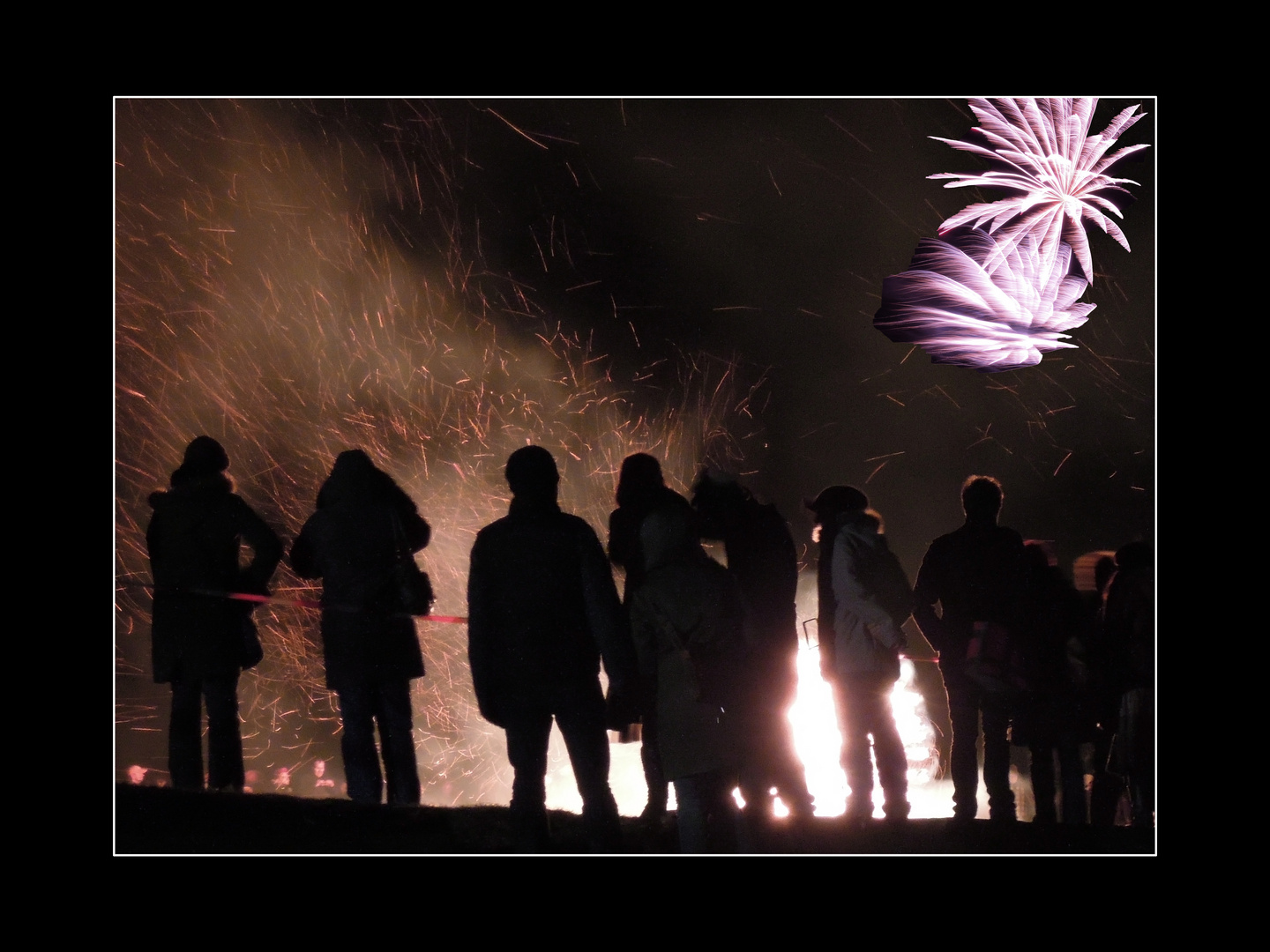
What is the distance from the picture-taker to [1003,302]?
7.66m

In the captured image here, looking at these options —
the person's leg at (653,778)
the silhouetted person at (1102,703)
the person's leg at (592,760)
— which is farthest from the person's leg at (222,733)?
the silhouetted person at (1102,703)

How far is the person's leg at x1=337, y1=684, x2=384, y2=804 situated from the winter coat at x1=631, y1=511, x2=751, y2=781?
1.34 meters

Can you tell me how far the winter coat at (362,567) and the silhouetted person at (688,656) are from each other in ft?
3.95

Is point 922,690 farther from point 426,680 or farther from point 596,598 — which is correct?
point 596,598

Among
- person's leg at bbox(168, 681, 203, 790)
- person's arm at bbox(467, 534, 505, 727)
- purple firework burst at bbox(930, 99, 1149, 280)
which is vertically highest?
purple firework burst at bbox(930, 99, 1149, 280)

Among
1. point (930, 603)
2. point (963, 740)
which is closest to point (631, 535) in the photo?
point (930, 603)

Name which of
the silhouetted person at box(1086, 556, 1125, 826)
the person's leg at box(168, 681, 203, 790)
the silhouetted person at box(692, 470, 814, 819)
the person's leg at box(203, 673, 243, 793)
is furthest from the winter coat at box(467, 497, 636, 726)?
the silhouetted person at box(1086, 556, 1125, 826)

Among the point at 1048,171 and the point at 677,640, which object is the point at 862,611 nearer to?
the point at 677,640

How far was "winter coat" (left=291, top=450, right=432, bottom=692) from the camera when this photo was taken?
5359 millimetres

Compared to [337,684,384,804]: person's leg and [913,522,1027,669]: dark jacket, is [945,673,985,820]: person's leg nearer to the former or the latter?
[913,522,1027,669]: dark jacket

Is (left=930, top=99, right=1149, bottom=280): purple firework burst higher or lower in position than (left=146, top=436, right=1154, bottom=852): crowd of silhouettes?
higher

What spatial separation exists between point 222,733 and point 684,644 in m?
2.29

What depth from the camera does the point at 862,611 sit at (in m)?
Answer: 5.50

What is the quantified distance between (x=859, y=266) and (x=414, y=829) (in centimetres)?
925
